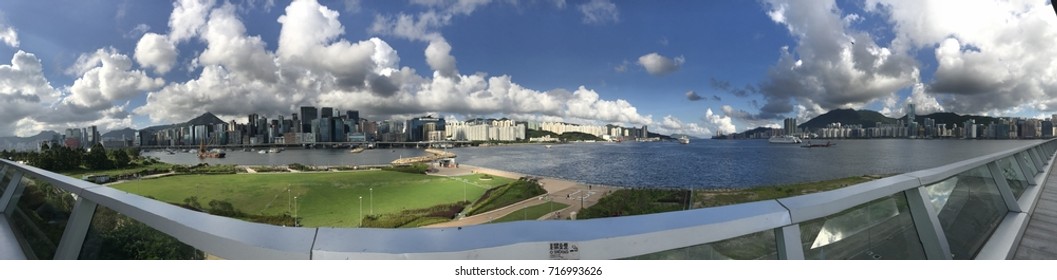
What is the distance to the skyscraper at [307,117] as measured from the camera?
15.4m

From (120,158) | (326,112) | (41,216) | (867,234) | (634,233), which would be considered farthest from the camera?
(326,112)

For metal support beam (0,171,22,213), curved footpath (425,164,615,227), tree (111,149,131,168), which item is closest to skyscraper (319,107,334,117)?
tree (111,149,131,168)

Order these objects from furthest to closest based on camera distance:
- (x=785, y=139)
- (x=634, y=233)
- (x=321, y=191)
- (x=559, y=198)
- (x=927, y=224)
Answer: (x=785, y=139), (x=321, y=191), (x=559, y=198), (x=927, y=224), (x=634, y=233)

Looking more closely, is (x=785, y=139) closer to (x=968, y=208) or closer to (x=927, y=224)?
(x=968, y=208)

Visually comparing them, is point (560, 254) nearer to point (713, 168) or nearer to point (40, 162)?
point (40, 162)

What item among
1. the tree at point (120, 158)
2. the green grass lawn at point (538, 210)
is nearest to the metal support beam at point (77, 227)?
the green grass lawn at point (538, 210)

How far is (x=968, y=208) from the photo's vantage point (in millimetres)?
1432

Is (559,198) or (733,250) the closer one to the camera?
(733,250)

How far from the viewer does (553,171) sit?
25.2m

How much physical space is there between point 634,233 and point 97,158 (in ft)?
52.4

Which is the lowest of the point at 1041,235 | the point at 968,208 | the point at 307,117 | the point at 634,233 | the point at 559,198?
the point at 559,198

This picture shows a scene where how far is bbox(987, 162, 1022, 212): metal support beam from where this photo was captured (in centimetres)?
177

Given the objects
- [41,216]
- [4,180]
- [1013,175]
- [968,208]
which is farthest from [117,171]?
[1013,175]

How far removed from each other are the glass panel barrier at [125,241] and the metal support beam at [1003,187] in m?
2.67
